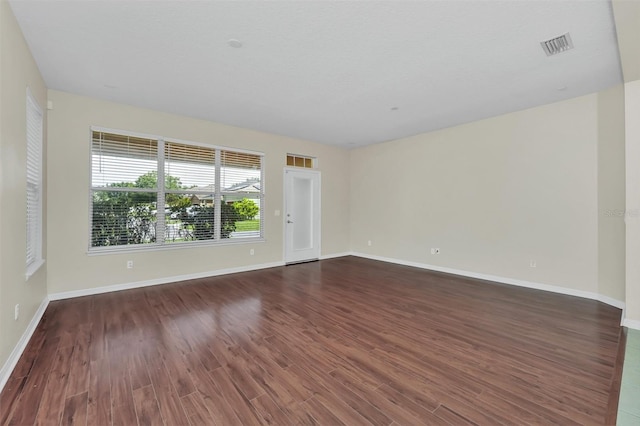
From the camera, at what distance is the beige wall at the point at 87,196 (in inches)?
146

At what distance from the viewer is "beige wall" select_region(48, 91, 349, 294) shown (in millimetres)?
3699

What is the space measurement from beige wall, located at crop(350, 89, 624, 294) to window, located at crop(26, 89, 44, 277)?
580 centimetres

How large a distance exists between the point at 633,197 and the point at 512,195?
155 cm

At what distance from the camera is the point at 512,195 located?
4453mm

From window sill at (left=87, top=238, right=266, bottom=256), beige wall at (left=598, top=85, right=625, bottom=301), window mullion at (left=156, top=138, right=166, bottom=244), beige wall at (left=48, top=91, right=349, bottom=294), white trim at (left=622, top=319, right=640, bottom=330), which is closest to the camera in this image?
white trim at (left=622, top=319, right=640, bottom=330)

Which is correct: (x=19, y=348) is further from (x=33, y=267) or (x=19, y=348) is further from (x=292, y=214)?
(x=292, y=214)

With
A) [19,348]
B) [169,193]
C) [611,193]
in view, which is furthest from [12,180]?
[611,193]

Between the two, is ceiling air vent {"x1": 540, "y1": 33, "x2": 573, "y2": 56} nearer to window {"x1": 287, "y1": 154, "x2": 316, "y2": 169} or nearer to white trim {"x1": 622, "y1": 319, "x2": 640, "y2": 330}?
white trim {"x1": 622, "y1": 319, "x2": 640, "y2": 330}

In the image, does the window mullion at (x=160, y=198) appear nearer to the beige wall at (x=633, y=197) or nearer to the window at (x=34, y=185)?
the window at (x=34, y=185)

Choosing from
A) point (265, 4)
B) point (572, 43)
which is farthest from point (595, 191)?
point (265, 4)

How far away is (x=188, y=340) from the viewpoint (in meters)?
2.58

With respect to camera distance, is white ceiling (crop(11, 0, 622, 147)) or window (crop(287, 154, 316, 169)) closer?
white ceiling (crop(11, 0, 622, 147))

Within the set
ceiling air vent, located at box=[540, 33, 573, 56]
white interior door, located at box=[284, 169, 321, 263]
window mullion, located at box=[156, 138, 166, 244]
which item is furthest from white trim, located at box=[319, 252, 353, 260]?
ceiling air vent, located at box=[540, 33, 573, 56]

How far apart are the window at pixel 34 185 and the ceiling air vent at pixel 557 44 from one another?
16.5 ft
